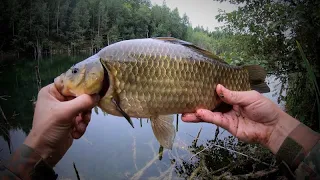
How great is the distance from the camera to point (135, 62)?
1787 millimetres

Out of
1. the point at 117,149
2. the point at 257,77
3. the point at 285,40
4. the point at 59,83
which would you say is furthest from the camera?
the point at 117,149

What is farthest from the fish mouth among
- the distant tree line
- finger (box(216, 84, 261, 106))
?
the distant tree line

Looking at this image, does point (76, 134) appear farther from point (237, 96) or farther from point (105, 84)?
point (237, 96)

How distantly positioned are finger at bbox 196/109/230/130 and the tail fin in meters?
0.37

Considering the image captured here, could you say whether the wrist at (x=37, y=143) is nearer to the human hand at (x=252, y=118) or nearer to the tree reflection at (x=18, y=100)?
the human hand at (x=252, y=118)

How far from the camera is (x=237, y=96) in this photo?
6.61ft

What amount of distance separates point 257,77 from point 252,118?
0.37 meters

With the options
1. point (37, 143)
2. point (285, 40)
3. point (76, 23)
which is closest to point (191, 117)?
point (37, 143)

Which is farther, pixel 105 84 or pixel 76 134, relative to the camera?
pixel 76 134

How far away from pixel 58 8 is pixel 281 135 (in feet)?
212

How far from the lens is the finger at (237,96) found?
1.95 meters

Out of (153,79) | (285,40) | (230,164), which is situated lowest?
(230,164)

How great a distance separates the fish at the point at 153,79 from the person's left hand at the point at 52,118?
74 millimetres

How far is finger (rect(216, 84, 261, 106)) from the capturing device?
195 centimetres
